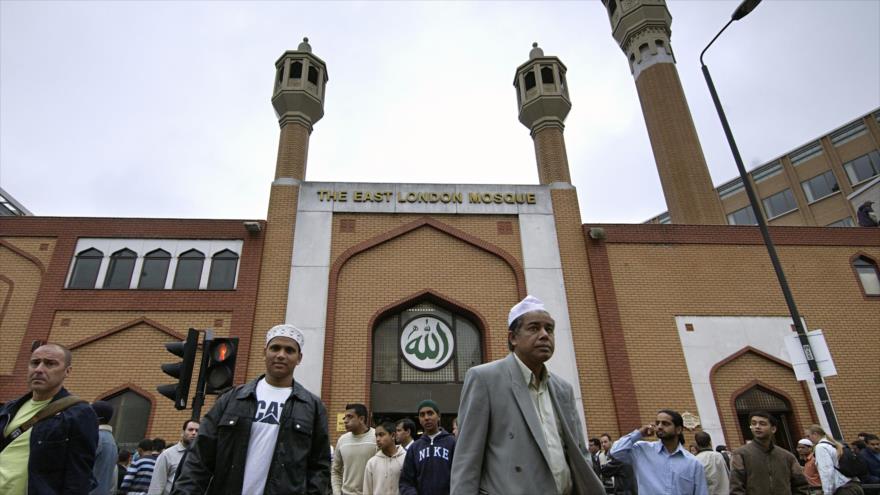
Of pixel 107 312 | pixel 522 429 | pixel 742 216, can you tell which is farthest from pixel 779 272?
pixel 742 216

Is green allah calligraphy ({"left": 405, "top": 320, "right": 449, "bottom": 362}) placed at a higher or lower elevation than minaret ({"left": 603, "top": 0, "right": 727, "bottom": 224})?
lower

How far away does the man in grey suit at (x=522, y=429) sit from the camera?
99.7 inches

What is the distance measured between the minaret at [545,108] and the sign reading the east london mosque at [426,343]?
5338mm

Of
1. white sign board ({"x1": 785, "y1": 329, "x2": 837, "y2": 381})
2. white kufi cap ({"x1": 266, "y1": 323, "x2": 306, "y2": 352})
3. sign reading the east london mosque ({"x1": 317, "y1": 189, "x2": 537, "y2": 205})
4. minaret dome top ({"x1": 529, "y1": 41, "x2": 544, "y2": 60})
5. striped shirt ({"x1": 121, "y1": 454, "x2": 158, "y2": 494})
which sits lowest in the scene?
striped shirt ({"x1": 121, "y1": 454, "x2": 158, "y2": 494})

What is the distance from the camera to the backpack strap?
3.20 metres

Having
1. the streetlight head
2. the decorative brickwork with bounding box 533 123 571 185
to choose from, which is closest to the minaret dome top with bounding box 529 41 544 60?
the decorative brickwork with bounding box 533 123 571 185

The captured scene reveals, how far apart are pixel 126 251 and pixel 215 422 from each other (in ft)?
42.0

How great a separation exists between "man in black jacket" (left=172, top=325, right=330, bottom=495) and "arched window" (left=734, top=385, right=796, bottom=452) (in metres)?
12.7

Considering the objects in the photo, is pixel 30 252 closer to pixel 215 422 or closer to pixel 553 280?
pixel 553 280

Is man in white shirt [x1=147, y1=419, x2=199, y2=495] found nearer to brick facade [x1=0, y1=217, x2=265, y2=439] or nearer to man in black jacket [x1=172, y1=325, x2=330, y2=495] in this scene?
man in black jacket [x1=172, y1=325, x2=330, y2=495]

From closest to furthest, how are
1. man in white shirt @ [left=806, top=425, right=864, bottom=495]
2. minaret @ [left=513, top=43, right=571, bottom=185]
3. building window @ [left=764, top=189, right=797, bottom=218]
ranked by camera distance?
1. man in white shirt @ [left=806, top=425, right=864, bottom=495]
2. minaret @ [left=513, top=43, right=571, bottom=185]
3. building window @ [left=764, top=189, right=797, bottom=218]

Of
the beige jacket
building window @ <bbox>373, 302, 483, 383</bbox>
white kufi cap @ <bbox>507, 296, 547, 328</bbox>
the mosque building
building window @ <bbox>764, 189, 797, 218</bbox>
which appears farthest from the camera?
building window @ <bbox>764, 189, 797, 218</bbox>

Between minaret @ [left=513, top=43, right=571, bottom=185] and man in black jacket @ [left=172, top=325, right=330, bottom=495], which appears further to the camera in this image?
minaret @ [left=513, top=43, right=571, bottom=185]

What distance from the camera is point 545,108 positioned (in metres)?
16.9
